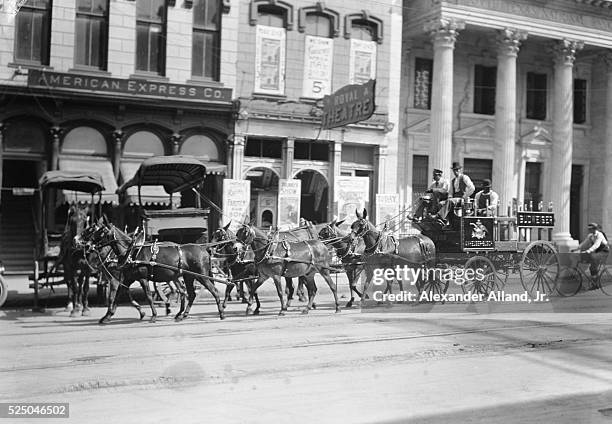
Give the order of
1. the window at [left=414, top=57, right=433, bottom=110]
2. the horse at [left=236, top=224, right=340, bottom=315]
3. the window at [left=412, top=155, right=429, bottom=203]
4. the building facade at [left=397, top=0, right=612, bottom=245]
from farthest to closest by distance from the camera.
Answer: the window at [left=414, top=57, right=433, bottom=110] → the window at [left=412, top=155, right=429, bottom=203] → the building facade at [left=397, top=0, right=612, bottom=245] → the horse at [left=236, top=224, right=340, bottom=315]

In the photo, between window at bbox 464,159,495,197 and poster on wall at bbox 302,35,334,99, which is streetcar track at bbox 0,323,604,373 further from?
window at bbox 464,159,495,197

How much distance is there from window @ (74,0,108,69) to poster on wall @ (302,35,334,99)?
725 centimetres

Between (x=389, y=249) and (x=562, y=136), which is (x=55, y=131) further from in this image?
(x=562, y=136)

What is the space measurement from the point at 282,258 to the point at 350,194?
10245 mm

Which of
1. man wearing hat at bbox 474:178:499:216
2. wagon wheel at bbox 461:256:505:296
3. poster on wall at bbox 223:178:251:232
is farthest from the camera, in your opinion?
poster on wall at bbox 223:178:251:232

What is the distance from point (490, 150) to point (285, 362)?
961 inches

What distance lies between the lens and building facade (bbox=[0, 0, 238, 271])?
2242 cm

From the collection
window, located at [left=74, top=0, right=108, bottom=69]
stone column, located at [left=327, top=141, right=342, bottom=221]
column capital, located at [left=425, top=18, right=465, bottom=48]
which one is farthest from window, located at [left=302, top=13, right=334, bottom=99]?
window, located at [left=74, top=0, right=108, bottom=69]

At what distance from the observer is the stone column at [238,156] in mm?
25000

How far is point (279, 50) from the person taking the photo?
25.9 metres

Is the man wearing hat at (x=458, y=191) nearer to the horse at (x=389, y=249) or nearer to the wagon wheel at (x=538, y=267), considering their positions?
the horse at (x=389, y=249)

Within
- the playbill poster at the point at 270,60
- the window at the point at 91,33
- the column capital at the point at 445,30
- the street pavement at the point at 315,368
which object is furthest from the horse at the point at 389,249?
the column capital at the point at 445,30

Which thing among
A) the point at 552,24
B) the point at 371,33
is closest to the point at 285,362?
the point at 371,33

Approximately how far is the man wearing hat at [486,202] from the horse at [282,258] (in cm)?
379
